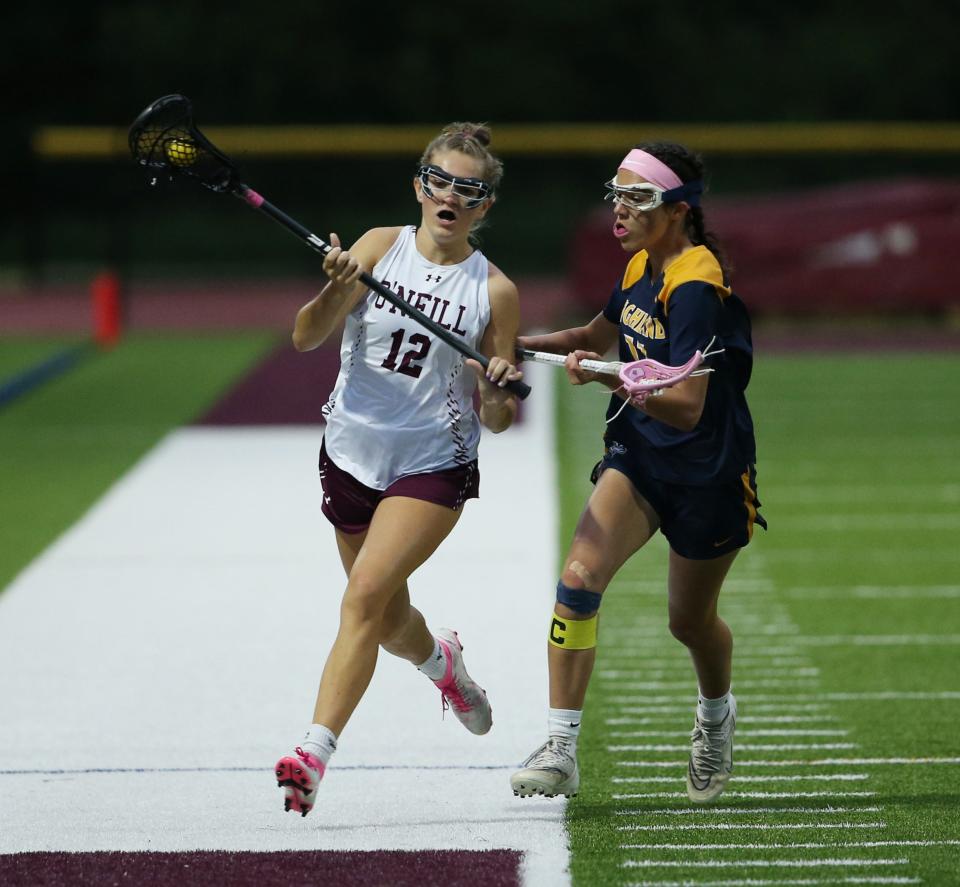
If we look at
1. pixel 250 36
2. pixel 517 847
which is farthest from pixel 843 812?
pixel 250 36

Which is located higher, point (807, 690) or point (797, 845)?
point (797, 845)

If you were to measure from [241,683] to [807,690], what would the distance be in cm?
229

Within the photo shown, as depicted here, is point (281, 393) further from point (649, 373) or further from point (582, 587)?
point (649, 373)

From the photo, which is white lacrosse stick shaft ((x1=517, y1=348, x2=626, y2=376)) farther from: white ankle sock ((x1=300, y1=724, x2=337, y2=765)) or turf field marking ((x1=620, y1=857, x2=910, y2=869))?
turf field marking ((x1=620, y1=857, x2=910, y2=869))

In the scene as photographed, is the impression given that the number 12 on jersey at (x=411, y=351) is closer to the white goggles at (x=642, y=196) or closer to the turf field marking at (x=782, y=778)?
the white goggles at (x=642, y=196)

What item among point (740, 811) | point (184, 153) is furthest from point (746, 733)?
point (184, 153)

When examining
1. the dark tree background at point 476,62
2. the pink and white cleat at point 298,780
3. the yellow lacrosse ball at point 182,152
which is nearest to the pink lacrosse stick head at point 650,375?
the pink and white cleat at point 298,780

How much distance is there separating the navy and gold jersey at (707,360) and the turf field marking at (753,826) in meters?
1.03

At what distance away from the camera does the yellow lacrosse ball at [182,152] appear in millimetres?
6023

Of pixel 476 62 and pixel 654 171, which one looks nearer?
pixel 654 171

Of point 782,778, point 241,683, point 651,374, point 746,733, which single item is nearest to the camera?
point 651,374

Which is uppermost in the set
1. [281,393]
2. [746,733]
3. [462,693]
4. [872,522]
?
[462,693]

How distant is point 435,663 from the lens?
Answer: 6332mm

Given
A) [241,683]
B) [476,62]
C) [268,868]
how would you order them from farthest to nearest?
[476,62] < [241,683] < [268,868]
